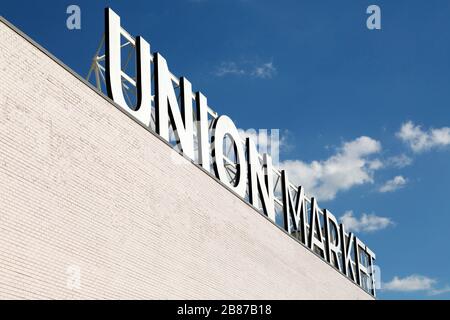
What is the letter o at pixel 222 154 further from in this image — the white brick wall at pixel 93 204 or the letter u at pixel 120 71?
the letter u at pixel 120 71

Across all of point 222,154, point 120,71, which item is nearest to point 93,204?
point 120,71

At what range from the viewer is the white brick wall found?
40.8ft

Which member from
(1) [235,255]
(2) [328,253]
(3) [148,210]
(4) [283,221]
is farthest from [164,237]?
(2) [328,253]

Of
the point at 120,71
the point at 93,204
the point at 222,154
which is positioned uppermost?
the point at 120,71

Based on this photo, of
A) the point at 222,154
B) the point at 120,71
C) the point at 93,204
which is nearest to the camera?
the point at 93,204

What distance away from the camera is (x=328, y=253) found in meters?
30.7

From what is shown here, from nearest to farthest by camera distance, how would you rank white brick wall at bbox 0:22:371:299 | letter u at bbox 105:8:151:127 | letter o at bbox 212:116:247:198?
white brick wall at bbox 0:22:371:299
letter u at bbox 105:8:151:127
letter o at bbox 212:116:247:198

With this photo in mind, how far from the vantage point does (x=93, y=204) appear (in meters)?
14.3

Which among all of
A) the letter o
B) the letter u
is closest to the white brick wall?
the letter u

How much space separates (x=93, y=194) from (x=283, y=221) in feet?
43.2

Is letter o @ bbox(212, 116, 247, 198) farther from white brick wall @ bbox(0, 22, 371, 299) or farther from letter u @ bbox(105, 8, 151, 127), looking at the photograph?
letter u @ bbox(105, 8, 151, 127)

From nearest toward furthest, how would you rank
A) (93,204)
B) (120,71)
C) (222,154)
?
(93,204), (120,71), (222,154)

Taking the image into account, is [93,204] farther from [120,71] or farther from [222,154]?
[222,154]
